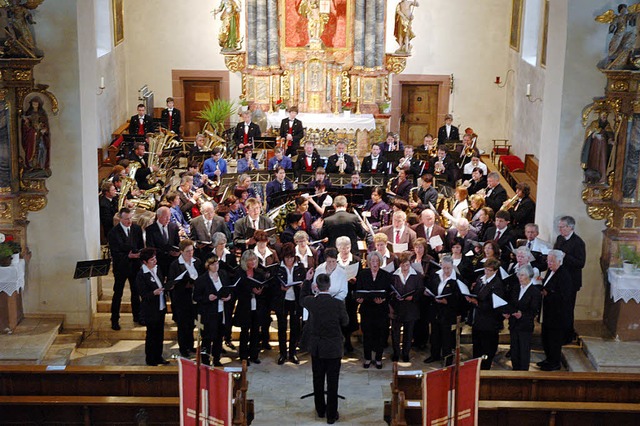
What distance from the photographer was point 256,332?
12.3m

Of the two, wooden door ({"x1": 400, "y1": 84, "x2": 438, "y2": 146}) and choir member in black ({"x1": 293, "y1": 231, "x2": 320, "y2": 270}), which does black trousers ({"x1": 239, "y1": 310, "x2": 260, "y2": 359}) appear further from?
wooden door ({"x1": 400, "y1": 84, "x2": 438, "y2": 146})

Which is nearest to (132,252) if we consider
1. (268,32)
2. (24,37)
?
(24,37)

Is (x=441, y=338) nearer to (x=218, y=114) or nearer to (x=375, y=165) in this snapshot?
(x=375, y=165)

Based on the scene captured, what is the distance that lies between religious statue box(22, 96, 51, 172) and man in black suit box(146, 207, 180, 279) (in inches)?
58.4

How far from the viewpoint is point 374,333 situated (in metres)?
12.2

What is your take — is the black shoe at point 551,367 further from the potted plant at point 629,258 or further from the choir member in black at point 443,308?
the potted plant at point 629,258

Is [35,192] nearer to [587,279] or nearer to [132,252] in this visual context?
[132,252]

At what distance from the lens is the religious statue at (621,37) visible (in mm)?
12180

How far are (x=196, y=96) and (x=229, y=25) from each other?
6.94 feet

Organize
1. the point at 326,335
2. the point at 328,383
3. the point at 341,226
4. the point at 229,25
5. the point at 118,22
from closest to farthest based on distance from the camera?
the point at 326,335 < the point at 328,383 < the point at 341,226 < the point at 118,22 < the point at 229,25

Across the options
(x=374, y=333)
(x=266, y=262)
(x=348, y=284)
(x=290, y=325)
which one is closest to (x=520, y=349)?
(x=374, y=333)

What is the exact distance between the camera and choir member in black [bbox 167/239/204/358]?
470 inches

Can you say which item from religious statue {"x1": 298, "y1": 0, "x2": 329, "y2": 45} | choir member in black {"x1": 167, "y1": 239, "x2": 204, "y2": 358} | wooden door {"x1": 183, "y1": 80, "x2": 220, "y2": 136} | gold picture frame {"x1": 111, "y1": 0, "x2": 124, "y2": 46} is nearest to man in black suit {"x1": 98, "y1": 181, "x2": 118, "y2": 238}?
choir member in black {"x1": 167, "y1": 239, "x2": 204, "y2": 358}

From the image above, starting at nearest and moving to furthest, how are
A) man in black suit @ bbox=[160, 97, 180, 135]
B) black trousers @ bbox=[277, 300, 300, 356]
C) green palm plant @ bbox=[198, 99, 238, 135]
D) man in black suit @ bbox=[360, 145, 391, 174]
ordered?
black trousers @ bbox=[277, 300, 300, 356] < man in black suit @ bbox=[360, 145, 391, 174] < man in black suit @ bbox=[160, 97, 180, 135] < green palm plant @ bbox=[198, 99, 238, 135]
